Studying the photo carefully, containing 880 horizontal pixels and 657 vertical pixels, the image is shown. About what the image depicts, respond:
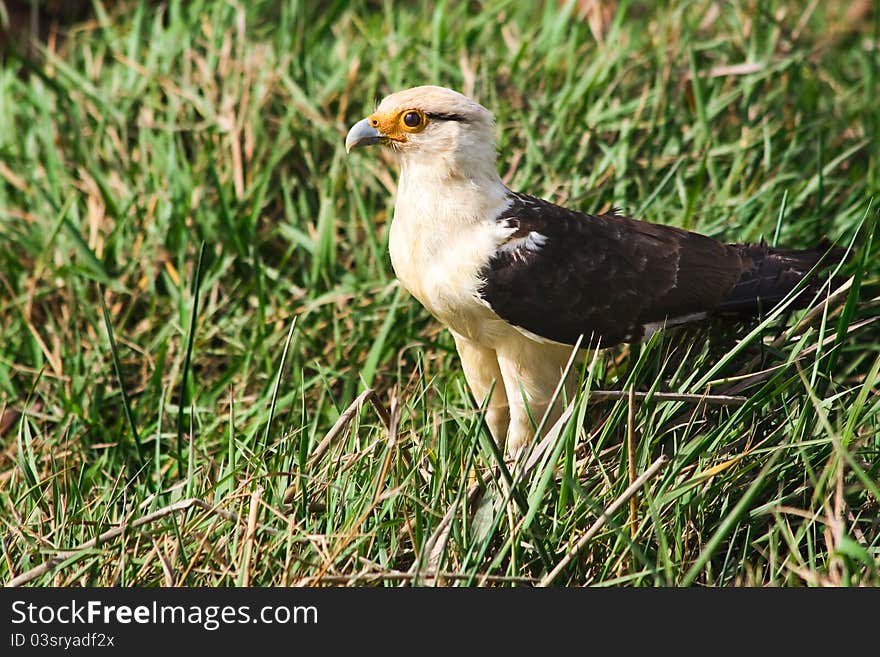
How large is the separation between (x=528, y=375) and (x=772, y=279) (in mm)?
863

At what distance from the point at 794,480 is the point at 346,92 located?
2.88 m

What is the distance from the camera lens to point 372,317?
13.7ft

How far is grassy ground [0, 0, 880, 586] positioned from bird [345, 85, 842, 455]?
17 cm

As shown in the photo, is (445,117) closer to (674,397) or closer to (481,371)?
(481,371)

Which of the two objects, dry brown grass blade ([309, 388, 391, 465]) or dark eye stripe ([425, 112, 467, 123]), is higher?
dark eye stripe ([425, 112, 467, 123])

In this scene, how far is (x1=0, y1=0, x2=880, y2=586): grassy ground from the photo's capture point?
2799mm

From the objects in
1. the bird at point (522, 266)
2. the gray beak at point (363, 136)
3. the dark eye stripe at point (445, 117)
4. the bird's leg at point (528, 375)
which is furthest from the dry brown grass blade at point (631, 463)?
the gray beak at point (363, 136)

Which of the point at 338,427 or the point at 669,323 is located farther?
the point at 669,323

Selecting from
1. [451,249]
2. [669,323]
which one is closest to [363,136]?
[451,249]

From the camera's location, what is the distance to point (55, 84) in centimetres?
505

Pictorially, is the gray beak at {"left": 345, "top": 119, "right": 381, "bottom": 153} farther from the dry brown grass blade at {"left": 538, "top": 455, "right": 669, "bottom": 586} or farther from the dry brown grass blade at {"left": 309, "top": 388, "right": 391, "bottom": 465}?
the dry brown grass blade at {"left": 538, "top": 455, "right": 669, "bottom": 586}

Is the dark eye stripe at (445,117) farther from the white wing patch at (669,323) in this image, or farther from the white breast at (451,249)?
the white wing patch at (669,323)

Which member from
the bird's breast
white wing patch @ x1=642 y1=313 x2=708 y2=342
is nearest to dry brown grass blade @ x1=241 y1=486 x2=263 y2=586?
the bird's breast

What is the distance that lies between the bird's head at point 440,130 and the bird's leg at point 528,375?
0.58 meters
